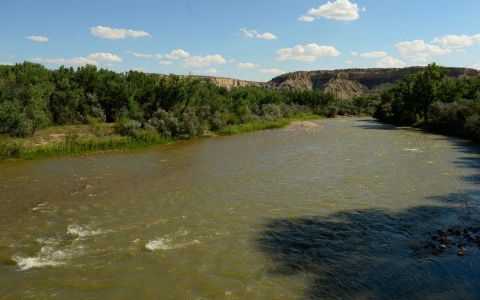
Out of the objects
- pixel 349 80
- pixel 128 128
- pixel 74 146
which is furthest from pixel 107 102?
pixel 349 80

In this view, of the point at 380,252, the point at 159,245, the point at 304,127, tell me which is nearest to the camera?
the point at 380,252

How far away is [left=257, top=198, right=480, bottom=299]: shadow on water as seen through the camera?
23.7 feet

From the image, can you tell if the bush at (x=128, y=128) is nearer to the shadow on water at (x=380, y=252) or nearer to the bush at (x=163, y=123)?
the bush at (x=163, y=123)

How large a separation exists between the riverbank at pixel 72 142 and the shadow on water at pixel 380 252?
67.4ft

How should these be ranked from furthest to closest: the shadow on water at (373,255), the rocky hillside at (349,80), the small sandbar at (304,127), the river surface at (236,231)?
the rocky hillside at (349,80), the small sandbar at (304,127), the river surface at (236,231), the shadow on water at (373,255)

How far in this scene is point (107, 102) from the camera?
128 ft

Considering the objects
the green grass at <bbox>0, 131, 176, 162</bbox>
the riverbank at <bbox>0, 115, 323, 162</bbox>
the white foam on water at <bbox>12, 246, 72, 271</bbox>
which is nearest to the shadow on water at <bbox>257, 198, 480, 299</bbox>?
the white foam on water at <bbox>12, 246, 72, 271</bbox>

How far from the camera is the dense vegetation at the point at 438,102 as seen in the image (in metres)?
37.8

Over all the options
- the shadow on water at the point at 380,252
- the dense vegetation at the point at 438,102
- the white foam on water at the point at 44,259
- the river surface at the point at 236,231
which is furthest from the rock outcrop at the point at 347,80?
the white foam on water at the point at 44,259

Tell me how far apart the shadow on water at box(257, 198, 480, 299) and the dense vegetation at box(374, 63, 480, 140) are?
28084mm

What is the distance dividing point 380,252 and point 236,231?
13.2 feet

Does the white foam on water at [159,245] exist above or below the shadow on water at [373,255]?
below

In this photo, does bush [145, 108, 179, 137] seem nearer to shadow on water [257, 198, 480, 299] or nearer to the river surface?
the river surface

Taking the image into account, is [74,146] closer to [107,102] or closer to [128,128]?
[128,128]
